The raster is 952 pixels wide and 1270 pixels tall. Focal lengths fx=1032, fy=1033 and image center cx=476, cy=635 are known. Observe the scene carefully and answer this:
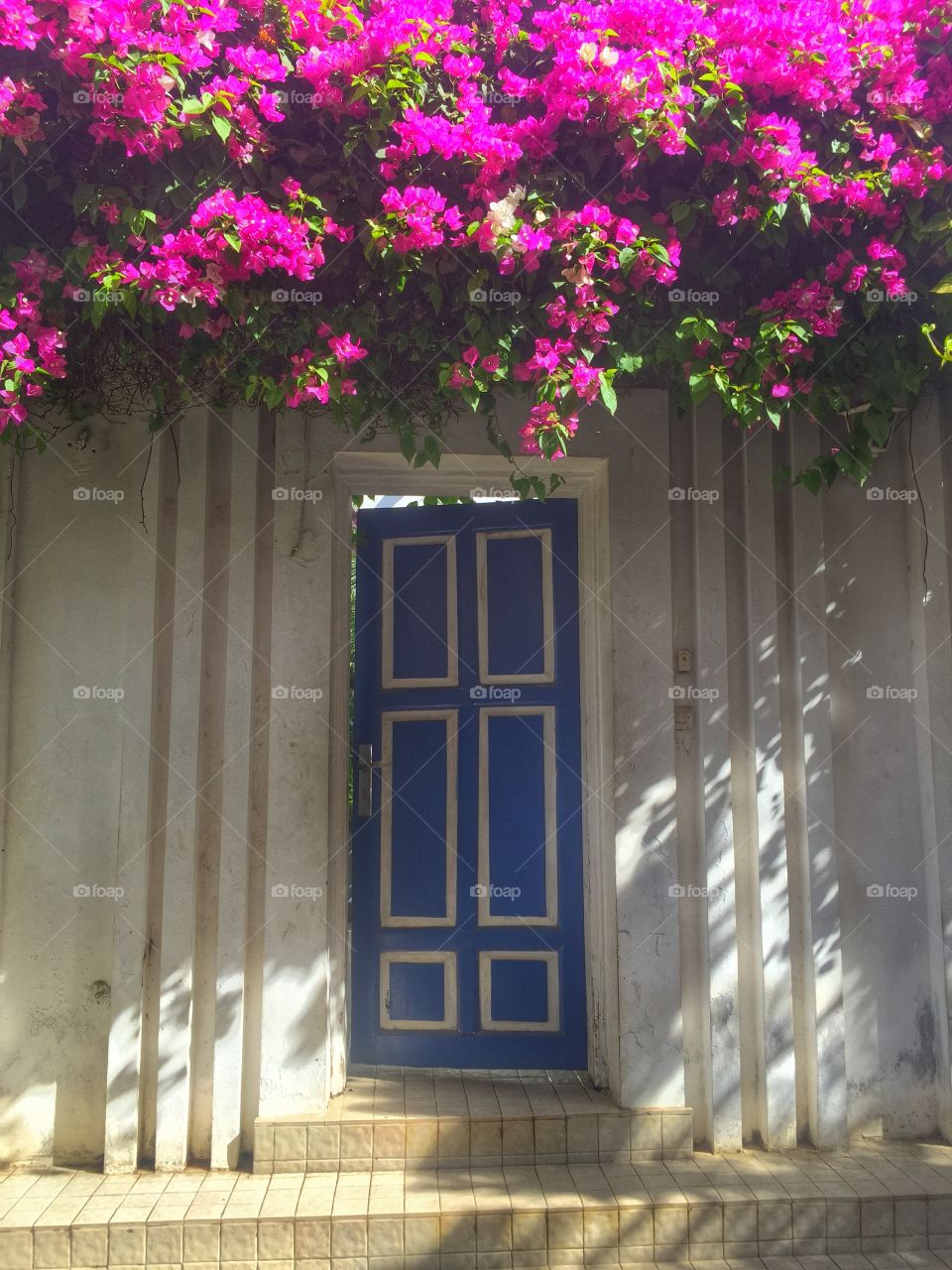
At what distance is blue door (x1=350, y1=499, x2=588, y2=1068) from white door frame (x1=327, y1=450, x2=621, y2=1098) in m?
0.11

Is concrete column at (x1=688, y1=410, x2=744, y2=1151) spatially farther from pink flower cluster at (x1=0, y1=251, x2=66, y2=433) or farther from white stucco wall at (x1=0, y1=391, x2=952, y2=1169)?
pink flower cluster at (x1=0, y1=251, x2=66, y2=433)

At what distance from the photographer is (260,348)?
12.5 ft

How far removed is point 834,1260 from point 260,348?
3863 mm

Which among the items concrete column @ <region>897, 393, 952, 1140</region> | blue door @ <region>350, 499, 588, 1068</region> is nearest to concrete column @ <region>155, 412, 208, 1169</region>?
blue door @ <region>350, 499, 588, 1068</region>

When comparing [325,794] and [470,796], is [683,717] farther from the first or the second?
[325,794]

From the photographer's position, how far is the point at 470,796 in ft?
15.4

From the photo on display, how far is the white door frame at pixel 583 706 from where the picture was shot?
167 inches

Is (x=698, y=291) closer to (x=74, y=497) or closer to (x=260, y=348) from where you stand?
(x=260, y=348)

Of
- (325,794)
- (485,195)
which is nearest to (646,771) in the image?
(325,794)

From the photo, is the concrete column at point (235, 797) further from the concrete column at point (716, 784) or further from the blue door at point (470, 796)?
the concrete column at point (716, 784)

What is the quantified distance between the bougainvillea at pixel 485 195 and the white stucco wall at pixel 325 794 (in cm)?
59

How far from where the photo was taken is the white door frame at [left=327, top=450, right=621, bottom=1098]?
4.23 metres

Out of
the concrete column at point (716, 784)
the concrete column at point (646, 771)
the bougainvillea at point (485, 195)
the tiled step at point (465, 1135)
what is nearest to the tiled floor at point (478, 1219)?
the tiled step at point (465, 1135)

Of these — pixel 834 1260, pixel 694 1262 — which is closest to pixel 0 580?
pixel 694 1262
